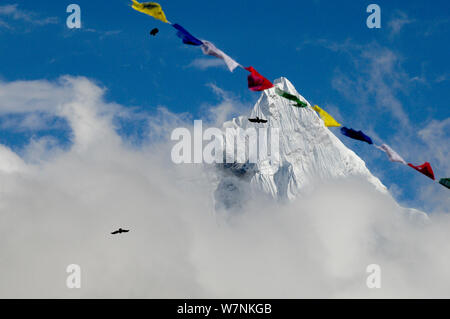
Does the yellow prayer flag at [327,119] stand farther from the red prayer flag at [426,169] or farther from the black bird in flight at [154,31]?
the black bird in flight at [154,31]

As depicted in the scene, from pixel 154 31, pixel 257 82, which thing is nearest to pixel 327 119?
pixel 257 82

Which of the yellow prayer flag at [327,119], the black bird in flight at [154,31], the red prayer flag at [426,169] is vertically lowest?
the red prayer flag at [426,169]

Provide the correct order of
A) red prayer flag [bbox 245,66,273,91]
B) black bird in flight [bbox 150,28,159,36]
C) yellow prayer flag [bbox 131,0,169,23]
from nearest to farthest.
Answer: yellow prayer flag [bbox 131,0,169,23]
red prayer flag [bbox 245,66,273,91]
black bird in flight [bbox 150,28,159,36]

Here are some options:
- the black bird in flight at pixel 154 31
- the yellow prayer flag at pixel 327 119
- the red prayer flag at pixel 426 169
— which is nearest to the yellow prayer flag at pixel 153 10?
the black bird in flight at pixel 154 31

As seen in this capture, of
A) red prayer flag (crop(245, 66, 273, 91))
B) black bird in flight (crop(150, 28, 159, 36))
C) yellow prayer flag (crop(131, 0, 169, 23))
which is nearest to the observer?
yellow prayer flag (crop(131, 0, 169, 23))

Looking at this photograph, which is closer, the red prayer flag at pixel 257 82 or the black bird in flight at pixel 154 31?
the red prayer flag at pixel 257 82

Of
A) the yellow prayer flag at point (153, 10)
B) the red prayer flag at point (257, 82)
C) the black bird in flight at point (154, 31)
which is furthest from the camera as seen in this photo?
the black bird in flight at point (154, 31)

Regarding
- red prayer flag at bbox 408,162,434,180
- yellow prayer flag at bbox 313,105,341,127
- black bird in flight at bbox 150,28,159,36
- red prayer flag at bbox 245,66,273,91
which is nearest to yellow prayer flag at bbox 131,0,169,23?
black bird in flight at bbox 150,28,159,36

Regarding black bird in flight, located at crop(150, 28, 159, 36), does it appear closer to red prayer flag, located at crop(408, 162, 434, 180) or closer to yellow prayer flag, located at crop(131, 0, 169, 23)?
yellow prayer flag, located at crop(131, 0, 169, 23)

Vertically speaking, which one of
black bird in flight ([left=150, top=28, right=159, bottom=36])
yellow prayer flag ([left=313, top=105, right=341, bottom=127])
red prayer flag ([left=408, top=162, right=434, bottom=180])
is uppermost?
black bird in flight ([left=150, top=28, right=159, bottom=36])

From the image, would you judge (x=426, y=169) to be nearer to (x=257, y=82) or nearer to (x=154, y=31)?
(x=257, y=82)
